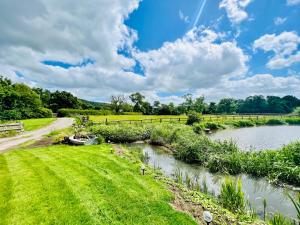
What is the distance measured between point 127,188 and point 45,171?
3338mm

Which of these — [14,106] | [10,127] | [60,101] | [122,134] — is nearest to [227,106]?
[60,101]

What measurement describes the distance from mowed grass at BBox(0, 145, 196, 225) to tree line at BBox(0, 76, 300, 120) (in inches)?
855

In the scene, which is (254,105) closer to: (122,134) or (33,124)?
(122,134)

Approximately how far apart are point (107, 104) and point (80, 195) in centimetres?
7369

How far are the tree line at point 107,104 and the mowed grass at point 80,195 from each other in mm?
21717

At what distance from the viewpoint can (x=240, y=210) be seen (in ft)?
19.3

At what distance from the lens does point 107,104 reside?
255 feet

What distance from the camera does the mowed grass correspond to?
4.72 m

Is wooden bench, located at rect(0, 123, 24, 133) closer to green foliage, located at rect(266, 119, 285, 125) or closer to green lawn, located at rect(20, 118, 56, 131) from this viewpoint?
green lawn, located at rect(20, 118, 56, 131)

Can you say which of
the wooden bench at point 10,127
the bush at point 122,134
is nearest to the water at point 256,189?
the bush at point 122,134

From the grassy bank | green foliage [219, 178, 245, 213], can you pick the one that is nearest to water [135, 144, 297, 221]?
the grassy bank

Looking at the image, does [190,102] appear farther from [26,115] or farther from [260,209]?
[260,209]

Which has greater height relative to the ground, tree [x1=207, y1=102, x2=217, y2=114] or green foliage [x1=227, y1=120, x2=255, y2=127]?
tree [x1=207, y1=102, x2=217, y2=114]

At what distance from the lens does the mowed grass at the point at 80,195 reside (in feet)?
15.5
